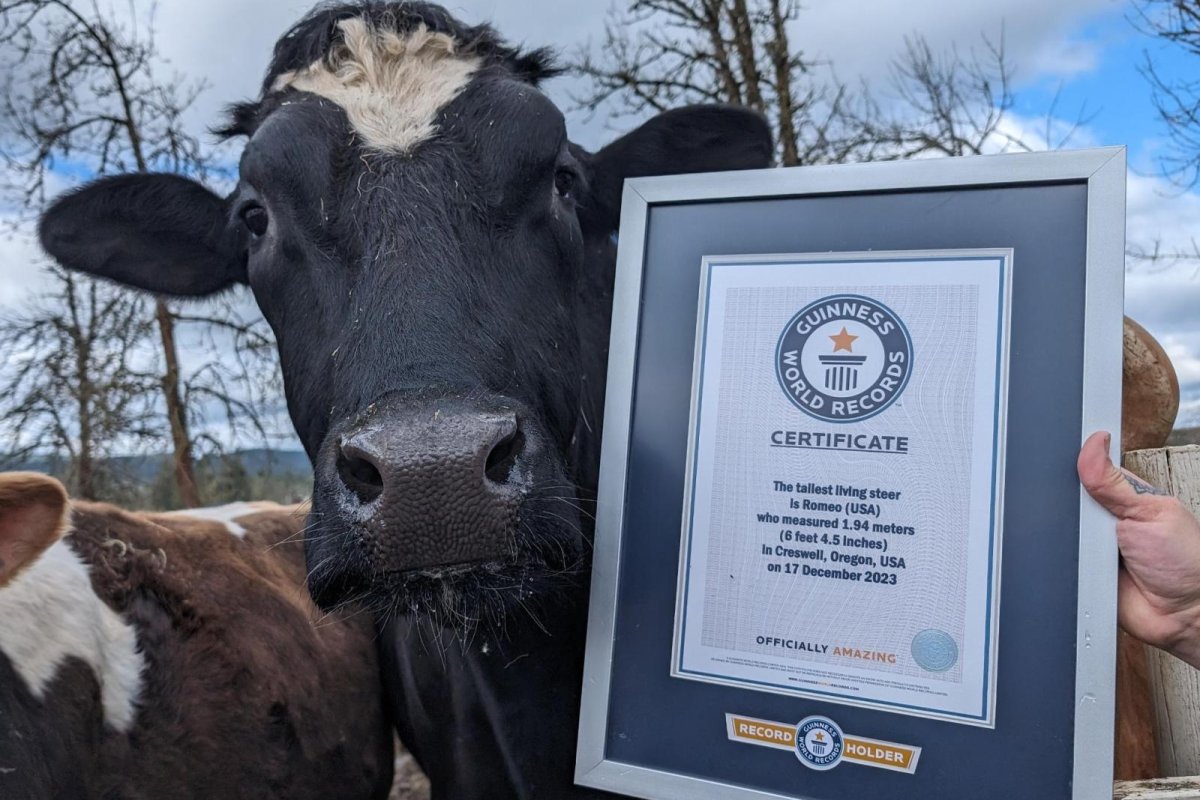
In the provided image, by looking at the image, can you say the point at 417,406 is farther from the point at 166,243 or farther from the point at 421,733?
the point at 166,243

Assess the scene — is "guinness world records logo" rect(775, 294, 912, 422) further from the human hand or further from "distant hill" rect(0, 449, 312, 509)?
"distant hill" rect(0, 449, 312, 509)

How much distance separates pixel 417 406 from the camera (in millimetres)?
1865

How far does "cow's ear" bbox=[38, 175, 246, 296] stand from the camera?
332 cm

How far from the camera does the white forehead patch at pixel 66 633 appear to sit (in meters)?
3.07

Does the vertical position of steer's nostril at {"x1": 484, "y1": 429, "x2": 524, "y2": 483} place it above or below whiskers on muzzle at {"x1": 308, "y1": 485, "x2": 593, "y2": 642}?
above

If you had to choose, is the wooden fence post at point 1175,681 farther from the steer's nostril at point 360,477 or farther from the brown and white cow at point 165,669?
the brown and white cow at point 165,669

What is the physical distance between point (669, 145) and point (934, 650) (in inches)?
78.5

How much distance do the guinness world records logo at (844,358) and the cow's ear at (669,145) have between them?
133 centimetres

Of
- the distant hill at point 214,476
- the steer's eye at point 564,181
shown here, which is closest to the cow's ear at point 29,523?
the steer's eye at point 564,181

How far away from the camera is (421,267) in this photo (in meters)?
2.20

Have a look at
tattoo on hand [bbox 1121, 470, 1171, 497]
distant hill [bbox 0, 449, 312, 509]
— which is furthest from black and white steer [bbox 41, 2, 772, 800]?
distant hill [bbox 0, 449, 312, 509]

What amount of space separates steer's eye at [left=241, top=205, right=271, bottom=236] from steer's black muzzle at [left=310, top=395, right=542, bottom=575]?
110 cm

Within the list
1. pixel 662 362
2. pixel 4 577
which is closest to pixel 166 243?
pixel 4 577

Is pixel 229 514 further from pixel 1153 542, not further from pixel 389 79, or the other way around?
pixel 1153 542
